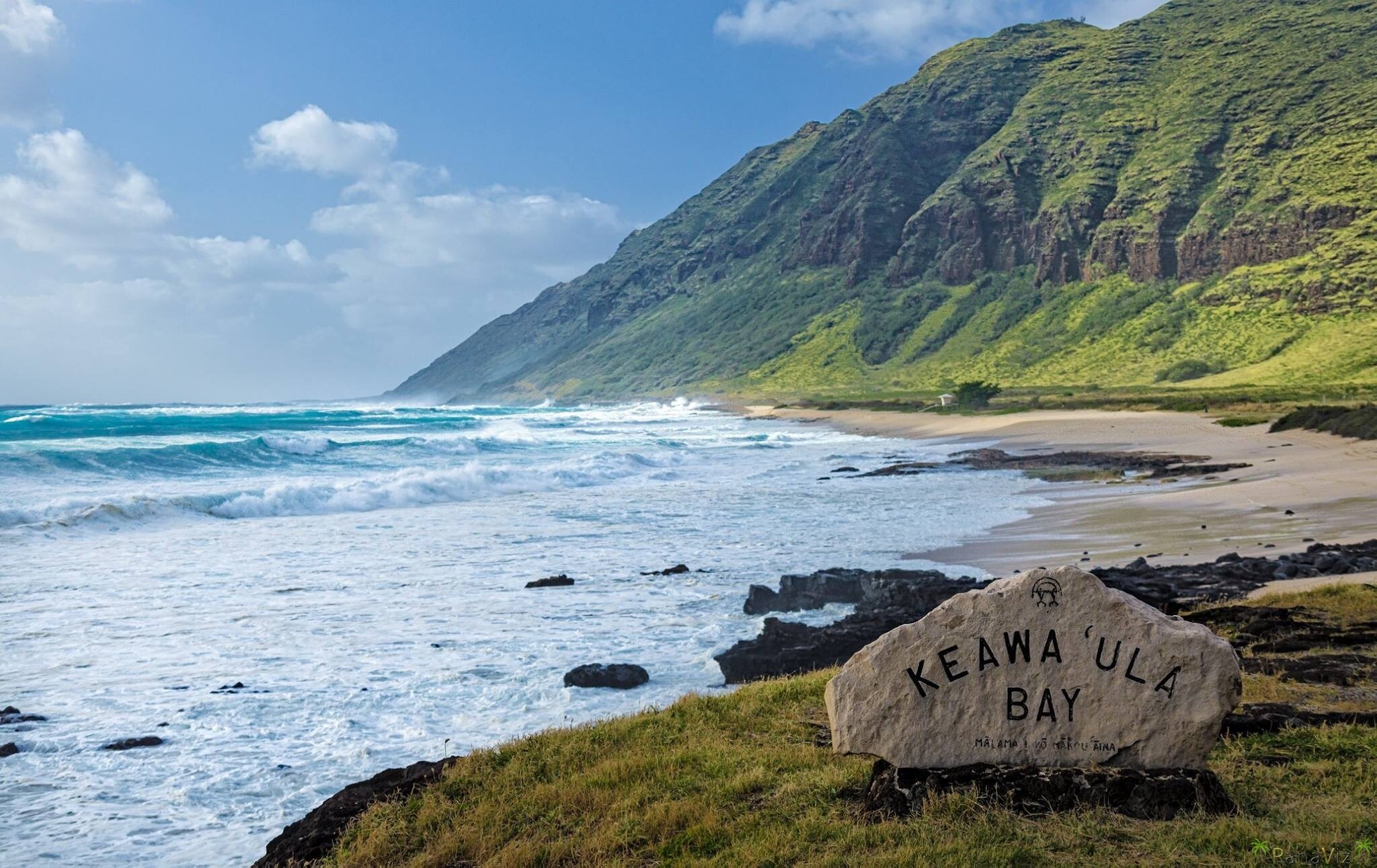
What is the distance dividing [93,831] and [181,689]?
4.19m

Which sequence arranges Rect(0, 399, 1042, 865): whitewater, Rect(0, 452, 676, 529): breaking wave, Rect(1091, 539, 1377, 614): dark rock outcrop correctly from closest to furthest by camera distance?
Rect(0, 399, 1042, 865): whitewater
Rect(1091, 539, 1377, 614): dark rock outcrop
Rect(0, 452, 676, 529): breaking wave

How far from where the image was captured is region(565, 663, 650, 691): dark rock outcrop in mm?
11430

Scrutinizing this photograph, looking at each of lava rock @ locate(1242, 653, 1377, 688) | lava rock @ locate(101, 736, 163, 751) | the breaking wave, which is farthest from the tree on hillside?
lava rock @ locate(101, 736, 163, 751)

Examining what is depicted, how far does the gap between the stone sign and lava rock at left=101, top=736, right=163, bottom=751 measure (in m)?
7.48

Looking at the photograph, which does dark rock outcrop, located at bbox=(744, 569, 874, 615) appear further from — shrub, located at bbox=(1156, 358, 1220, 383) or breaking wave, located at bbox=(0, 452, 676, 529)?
shrub, located at bbox=(1156, 358, 1220, 383)

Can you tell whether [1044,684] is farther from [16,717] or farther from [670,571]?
[670,571]

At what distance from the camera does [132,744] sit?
9.66 metres

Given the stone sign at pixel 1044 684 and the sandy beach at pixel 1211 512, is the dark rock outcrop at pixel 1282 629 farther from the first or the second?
the sandy beach at pixel 1211 512

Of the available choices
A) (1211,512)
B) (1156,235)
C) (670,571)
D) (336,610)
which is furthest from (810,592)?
(1156,235)

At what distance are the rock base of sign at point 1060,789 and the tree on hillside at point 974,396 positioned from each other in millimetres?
82943

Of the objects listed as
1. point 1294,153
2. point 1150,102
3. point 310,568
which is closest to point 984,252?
point 1150,102

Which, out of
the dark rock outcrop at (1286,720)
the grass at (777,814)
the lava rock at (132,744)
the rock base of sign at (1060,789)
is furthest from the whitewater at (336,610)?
the dark rock outcrop at (1286,720)

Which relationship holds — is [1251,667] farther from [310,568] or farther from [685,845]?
[310,568]

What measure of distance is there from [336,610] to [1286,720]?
14007 mm
